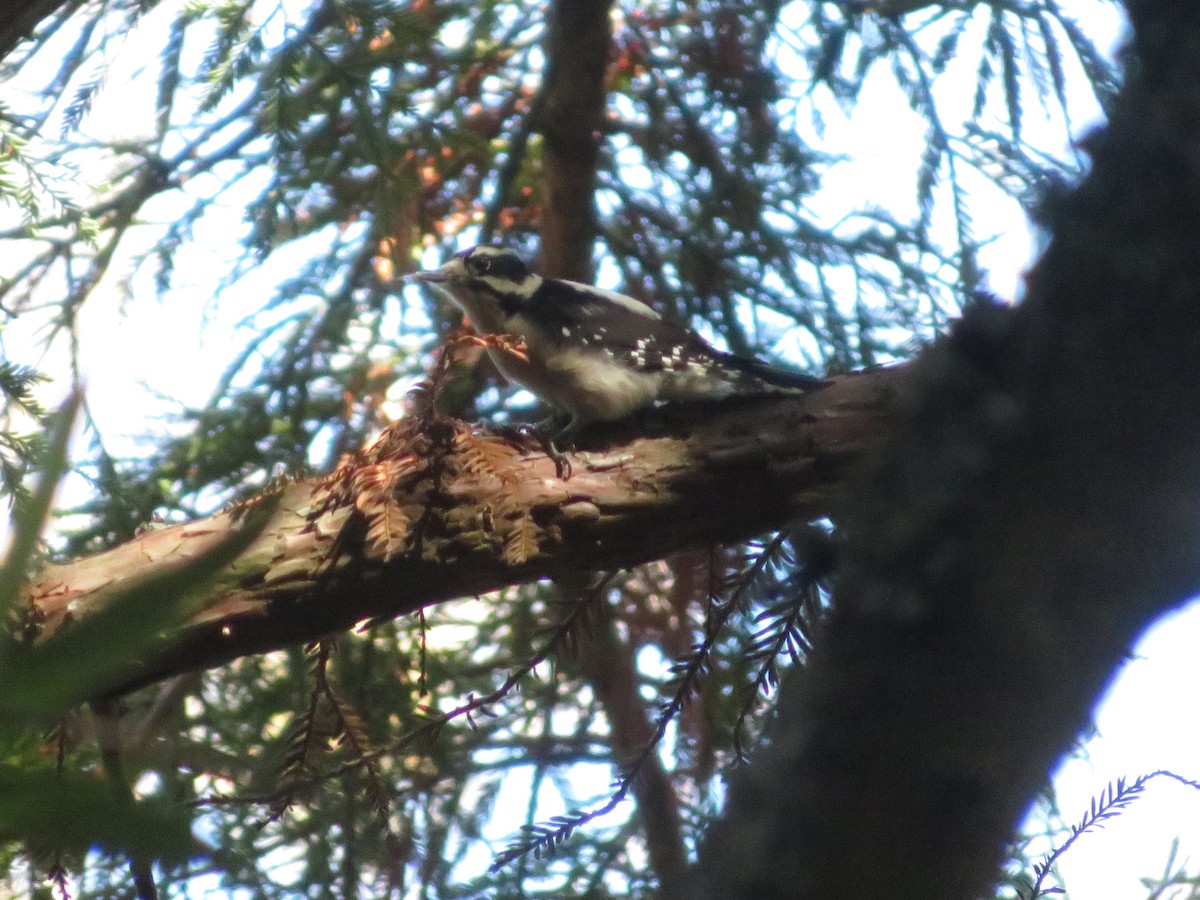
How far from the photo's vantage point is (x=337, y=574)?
2301mm

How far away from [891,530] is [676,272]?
378 centimetres

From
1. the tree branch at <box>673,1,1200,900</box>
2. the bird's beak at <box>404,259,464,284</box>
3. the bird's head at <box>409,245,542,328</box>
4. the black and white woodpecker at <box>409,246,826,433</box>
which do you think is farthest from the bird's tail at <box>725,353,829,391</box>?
the tree branch at <box>673,1,1200,900</box>

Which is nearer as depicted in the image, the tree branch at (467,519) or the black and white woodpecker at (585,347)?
the tree branch at (467,519)

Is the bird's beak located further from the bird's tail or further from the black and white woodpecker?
the bird's tail

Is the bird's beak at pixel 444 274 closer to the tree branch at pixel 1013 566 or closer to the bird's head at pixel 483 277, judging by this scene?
the bird's head at pixel 483 277

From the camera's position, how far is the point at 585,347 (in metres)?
3.44

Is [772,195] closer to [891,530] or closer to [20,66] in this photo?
[20,66]

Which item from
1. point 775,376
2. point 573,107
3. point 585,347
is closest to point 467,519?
point 775,376

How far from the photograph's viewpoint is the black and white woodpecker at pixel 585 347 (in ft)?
10.5

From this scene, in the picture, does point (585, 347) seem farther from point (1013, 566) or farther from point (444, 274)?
point (1013, 566)

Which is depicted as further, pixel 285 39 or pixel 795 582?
pixel 285 39

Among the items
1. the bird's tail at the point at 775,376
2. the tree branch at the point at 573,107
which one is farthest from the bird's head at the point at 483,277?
the bird's tail at the point at 775,376

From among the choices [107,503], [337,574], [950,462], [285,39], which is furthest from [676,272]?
[950,462]

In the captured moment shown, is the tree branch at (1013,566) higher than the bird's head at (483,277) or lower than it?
lower
